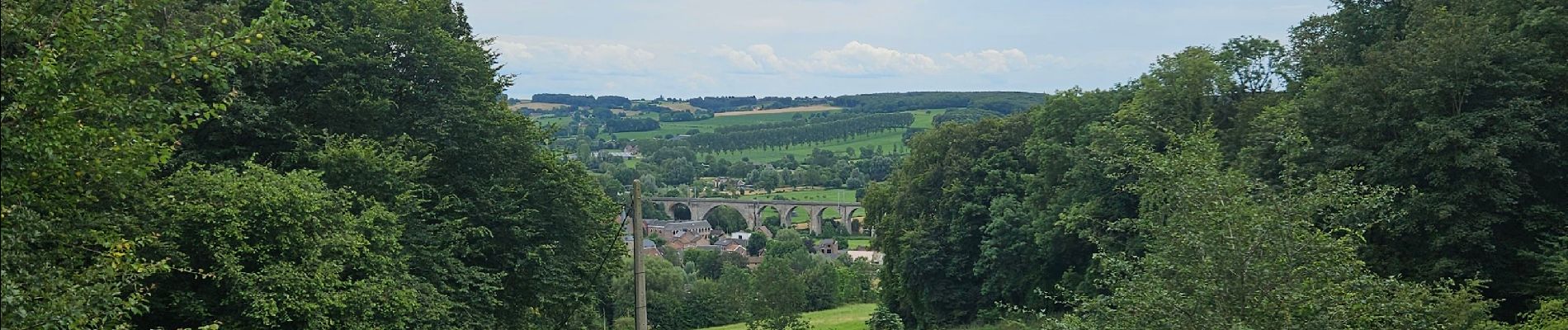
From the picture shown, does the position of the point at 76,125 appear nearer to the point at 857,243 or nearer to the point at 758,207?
the point at 857,243

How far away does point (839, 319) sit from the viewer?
5247 cm

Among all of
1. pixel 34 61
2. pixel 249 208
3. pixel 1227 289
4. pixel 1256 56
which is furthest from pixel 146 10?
pixel 1256 56

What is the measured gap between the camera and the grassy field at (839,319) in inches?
1853

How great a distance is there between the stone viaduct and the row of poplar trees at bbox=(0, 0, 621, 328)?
96309mm

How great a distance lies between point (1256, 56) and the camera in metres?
33.5

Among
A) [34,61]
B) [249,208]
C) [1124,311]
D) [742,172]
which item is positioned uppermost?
[34,61]

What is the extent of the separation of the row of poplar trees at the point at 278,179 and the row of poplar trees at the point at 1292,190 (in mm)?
9147

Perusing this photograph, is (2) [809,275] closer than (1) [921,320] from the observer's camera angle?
No

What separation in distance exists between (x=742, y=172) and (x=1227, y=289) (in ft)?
517

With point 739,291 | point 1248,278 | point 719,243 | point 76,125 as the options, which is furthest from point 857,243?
point 76,125

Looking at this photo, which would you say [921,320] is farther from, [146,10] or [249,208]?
[146,10]

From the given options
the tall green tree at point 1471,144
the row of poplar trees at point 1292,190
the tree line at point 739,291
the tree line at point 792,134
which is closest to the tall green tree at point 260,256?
the row of poplar trees at point 1292,190

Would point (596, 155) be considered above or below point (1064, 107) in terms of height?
below

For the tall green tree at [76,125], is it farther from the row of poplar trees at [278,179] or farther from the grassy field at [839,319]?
the grassy field at [839,319]
